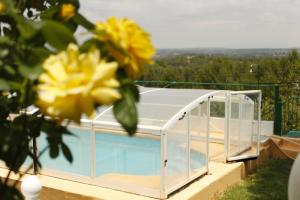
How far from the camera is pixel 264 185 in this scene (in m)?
6.98

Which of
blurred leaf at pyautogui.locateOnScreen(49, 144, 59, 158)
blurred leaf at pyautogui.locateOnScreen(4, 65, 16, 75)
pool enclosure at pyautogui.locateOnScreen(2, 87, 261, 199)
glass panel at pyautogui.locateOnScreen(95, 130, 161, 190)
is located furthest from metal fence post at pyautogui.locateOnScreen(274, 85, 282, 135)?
blurred leaf at pyautogui.locateOnScreen(4, 65, 16, 75)

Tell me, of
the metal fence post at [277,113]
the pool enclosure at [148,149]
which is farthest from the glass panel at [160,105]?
the metal fence post at [277,113]

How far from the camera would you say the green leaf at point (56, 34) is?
0.71 m

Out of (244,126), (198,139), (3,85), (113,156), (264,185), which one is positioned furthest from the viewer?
(244,126)

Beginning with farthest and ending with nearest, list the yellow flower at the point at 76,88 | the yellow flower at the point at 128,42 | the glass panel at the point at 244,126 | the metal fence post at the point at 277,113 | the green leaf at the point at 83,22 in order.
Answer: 1. the metal fence post at the point at 277,113
2. the glass panel at the point at 244,126
3. the green leaf at the point at 83,22
4. the yellow flower at the point at 128,42
5. the yellow flower at the point at 76,88

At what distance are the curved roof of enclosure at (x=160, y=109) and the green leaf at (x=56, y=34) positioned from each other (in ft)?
14.0

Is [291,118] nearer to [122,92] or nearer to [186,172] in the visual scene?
[186,172]

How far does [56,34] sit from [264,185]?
6.77 m

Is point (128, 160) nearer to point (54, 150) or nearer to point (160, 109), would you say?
point (160, 109)

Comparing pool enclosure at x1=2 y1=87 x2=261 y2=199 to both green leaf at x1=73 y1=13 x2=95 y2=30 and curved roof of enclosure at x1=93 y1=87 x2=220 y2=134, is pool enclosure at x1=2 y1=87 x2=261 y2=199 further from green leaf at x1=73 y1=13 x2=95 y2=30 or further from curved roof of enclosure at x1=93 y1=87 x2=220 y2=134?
green leaf at x1=73 y1=13 x2=95 y2=30

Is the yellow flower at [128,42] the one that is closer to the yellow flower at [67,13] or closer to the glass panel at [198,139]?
the yellow flower at [67,13]

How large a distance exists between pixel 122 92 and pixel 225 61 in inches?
1438

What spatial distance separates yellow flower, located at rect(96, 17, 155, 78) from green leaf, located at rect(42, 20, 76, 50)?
63mm

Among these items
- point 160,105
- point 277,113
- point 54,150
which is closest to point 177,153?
point 160,105
